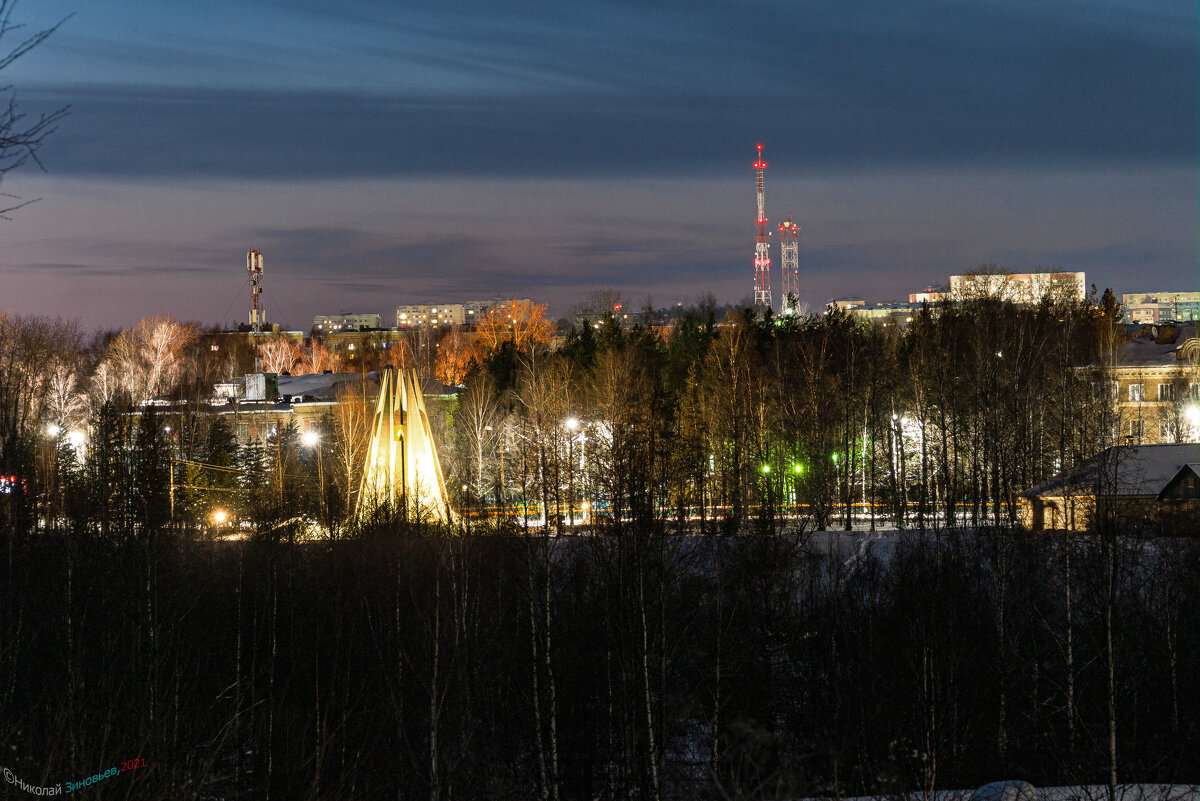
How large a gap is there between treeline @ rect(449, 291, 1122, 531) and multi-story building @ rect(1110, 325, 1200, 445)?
121 inches

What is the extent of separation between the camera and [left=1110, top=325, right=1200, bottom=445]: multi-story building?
41.4 m

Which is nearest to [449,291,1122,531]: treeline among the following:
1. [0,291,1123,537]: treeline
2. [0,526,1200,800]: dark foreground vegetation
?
[0,291,1123,537]: treeline

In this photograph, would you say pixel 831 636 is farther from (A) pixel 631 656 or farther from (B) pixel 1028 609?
(A) pixel 631 656

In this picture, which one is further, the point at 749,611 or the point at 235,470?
the point at 235,470

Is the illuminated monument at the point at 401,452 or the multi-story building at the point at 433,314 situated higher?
the multi-story building at the point at 433,314

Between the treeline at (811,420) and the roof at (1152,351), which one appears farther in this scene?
the roof at (1152,351)

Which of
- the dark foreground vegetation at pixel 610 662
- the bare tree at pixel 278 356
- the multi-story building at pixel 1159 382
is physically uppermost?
the bare tree at pixel 278 356

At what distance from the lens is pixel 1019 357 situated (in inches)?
1432

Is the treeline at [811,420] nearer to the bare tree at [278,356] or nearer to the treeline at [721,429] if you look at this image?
the treeline at [721,429]

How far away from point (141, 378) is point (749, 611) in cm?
4609

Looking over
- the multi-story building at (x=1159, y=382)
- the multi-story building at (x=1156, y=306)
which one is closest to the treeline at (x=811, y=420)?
the multi-story building at (x=1159, y=382)

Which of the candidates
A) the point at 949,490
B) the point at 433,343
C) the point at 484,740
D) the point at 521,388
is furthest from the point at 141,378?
the point at 484,740

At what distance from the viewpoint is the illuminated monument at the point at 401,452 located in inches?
1026

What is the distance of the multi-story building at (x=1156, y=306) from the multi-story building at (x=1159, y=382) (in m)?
78.2
